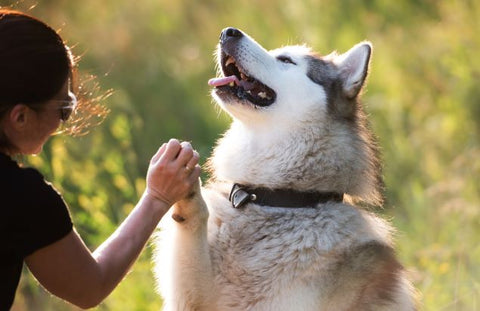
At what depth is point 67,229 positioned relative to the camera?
8.64 feet

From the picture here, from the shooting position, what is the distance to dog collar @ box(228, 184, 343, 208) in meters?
3.64

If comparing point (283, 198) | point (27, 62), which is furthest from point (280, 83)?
point (27, 62)

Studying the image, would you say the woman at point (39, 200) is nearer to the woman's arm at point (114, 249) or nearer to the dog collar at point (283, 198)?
the woman's arm at point (114, 249)

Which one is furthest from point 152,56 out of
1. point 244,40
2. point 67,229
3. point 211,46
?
point 67,229

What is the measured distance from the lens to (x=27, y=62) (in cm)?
A: 266

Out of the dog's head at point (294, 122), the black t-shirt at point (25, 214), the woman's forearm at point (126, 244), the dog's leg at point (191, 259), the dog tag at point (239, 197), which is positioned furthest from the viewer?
the dog's head at point (294, 122)

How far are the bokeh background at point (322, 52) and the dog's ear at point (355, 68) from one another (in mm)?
980

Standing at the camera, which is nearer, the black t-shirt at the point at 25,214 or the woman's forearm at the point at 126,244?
the black t-shirt at the point at 25,214

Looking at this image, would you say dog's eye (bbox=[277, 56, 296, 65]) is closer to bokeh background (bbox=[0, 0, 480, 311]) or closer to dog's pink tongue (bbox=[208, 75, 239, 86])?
dog's pink tongue (bbox=[208, 75, 239, 86])

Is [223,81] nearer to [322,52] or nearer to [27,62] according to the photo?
[27,62]

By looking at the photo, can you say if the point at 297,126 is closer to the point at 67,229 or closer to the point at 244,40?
the point at 244,40

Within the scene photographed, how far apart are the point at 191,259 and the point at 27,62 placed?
43.0 inches

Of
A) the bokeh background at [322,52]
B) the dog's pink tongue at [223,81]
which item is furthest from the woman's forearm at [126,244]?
the bokeh background at [322,52]

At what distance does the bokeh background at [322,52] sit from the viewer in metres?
5.55
